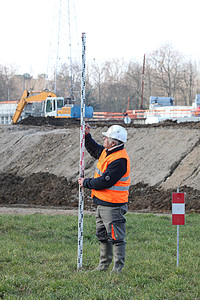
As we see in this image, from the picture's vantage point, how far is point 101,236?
20.9ft

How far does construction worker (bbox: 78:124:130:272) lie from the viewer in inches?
241

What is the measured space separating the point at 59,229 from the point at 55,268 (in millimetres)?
3601

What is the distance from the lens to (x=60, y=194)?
19.6m

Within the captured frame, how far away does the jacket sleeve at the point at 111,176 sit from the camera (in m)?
6.08

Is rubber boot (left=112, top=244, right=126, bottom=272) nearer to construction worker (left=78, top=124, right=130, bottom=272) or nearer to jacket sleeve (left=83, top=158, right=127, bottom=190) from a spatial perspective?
construction worker (left=78, top=124, right=130, bottom=272)

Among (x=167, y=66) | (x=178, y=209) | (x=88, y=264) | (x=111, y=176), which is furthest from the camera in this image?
(x=167, y=66)

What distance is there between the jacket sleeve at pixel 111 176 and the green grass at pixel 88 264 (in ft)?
4.02

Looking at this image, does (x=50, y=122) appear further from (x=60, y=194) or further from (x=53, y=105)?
(x=60, y=194)

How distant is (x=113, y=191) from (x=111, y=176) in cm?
26

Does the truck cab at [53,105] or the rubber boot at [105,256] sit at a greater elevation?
the truck cab at [53,105]

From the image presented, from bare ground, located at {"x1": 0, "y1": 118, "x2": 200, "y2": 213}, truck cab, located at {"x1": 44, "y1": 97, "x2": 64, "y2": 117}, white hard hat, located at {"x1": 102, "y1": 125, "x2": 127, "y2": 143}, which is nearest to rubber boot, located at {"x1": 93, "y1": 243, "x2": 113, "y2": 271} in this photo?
white hard hat, located at {"x1": 102, "y1": 125, "x2": 127, "y2": 143}

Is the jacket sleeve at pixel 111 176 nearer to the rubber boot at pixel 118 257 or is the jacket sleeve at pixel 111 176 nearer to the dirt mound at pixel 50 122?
the rubber boot at pixel 118 257

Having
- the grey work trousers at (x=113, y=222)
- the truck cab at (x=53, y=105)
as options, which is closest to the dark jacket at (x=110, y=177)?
the grey work trousers at (x=113, y=222)

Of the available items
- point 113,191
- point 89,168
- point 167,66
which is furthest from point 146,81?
point 113,191
